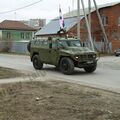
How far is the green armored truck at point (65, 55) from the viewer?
1903 cm

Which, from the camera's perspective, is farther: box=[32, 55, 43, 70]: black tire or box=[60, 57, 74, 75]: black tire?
box=[32, 55, 43, 70]: black tire

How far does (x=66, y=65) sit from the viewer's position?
19.2 m

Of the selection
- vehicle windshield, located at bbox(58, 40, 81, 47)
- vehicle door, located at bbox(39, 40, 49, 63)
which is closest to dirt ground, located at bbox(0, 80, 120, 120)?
vehicle windshield, located at bbox(58, 40, 81, 47)

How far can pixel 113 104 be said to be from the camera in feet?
31.4

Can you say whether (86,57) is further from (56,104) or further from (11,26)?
(11,26)

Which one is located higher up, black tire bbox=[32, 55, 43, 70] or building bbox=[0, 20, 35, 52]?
building bbox=[0, 20, 35, 52]

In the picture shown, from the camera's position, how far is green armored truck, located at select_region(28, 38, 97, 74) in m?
19.0

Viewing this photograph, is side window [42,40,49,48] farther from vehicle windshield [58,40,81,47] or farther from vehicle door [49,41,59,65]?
vehicle windshield [58,40,81,47]

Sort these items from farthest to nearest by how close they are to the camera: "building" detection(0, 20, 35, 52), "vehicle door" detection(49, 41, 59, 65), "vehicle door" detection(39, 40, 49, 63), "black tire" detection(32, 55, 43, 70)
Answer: "building" detection(0, 20, 35, 52) < "black tire" detection(32, 55, 43, 70) < "vehicle door" detection(39, 40, 49, 63) < "vehicle door" detection(49, 41, 59, 65)

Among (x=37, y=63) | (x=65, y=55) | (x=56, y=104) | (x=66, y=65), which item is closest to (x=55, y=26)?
(x=37, y=63)

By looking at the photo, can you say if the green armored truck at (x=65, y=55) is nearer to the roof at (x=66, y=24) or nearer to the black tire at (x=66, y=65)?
the black tire at (x=66, y=65)

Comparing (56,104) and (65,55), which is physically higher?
(65,55)

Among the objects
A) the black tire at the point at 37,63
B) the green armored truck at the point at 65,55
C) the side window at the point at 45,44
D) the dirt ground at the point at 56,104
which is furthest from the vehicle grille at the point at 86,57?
the dirt ground at the point at 56,104

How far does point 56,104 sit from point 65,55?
9.89m
